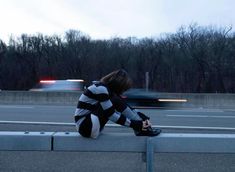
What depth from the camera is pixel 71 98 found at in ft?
82.7

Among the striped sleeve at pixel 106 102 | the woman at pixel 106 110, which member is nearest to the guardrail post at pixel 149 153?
the woman at pixel 106 110

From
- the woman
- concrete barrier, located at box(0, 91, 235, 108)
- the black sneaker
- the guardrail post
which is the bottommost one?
concrete barrier, located at box(0, 91, 235, 108)

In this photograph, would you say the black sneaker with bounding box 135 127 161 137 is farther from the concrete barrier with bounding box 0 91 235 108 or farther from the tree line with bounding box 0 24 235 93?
the tree line with bounding box 0 24 235 93

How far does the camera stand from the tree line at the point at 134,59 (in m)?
61.7

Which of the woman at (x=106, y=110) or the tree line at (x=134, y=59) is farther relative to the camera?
the tree line at (x=134, y=59)

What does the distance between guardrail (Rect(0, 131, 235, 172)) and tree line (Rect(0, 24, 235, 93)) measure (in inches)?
2216

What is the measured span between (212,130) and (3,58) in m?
69.2

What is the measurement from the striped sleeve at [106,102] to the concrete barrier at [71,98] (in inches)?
712

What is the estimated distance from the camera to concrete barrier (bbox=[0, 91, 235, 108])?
2419 centimetres

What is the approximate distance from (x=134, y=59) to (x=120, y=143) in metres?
66.6

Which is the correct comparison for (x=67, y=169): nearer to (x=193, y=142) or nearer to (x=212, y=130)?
(x=193, y=142)

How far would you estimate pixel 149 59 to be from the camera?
68688mm

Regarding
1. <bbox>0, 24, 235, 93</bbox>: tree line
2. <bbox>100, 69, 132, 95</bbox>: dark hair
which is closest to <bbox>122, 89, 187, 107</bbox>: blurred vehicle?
<bbox>100, 69, 132, 95</bbox>: dark hair

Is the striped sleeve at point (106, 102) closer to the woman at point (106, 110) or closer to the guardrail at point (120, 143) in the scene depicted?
the woman at point (106, 110)
